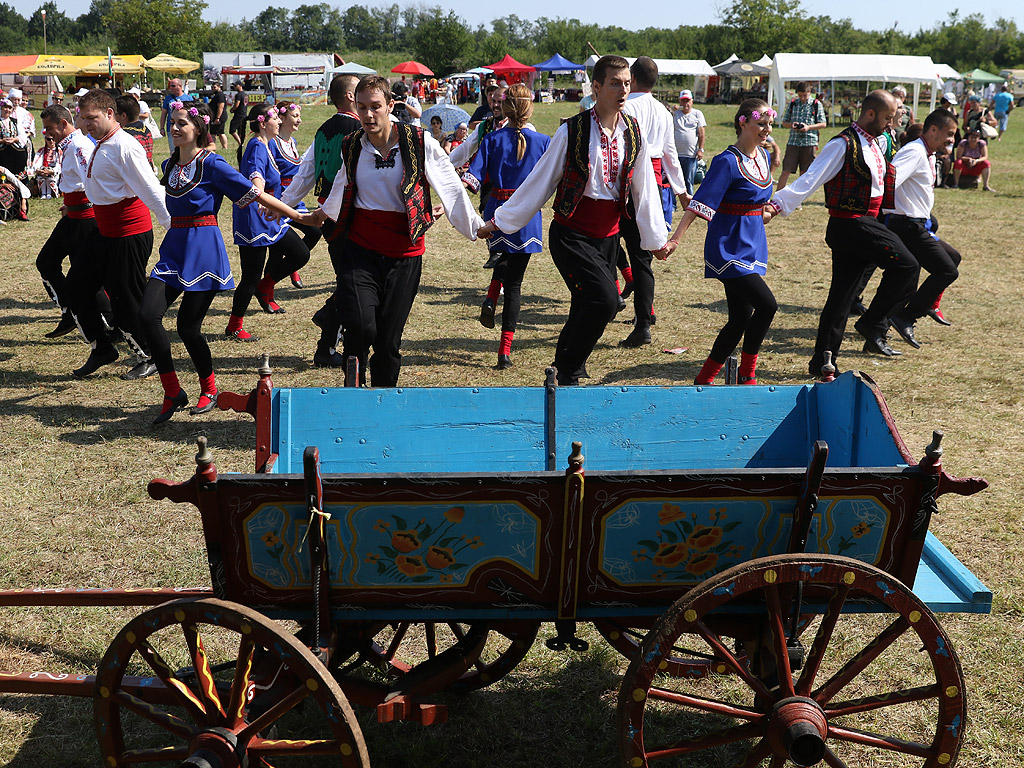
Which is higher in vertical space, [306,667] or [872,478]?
[872,478]

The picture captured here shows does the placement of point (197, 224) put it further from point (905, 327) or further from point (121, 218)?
point (905, 327)

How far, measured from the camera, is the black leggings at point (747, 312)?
5676 mm

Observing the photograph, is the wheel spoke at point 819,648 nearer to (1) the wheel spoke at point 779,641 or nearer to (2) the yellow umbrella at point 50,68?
(1) the wheel spoke at point 779,641

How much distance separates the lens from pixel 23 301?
8469mm

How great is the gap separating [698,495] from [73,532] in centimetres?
310

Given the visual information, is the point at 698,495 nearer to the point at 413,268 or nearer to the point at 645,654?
the point at 645,654

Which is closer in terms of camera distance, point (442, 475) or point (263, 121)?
point (442, 475)

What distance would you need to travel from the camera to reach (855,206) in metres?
6.02

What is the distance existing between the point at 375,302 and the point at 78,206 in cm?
290

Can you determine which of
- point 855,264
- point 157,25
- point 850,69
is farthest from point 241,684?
point 157,25

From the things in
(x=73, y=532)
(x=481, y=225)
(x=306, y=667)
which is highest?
(x=481, y=225)

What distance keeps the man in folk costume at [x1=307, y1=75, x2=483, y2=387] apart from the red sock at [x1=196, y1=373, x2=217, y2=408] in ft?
4.21

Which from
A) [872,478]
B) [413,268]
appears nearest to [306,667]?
[872,478]

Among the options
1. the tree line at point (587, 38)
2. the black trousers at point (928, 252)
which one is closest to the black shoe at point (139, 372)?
the black trousers at point (928, 252)
